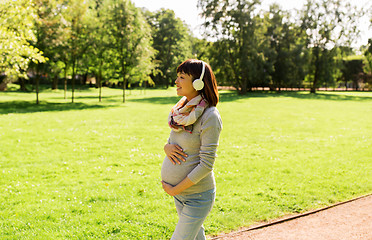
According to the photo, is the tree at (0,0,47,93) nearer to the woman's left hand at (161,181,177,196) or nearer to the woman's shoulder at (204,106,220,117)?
the woman's left hand at (161,181,177,196)

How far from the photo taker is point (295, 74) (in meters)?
55.3

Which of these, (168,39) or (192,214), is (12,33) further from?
(168,39)

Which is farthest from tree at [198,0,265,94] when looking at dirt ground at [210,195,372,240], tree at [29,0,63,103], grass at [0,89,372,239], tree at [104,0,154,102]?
dirt ground at [210,195,372,240]

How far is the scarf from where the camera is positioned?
2.62 metres

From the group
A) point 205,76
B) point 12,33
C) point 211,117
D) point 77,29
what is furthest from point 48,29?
point 211,117

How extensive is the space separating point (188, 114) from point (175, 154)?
0.43m

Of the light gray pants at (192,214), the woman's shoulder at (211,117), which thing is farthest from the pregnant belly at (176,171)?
the woman's shoulder at (211,117)

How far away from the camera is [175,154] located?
2.82 m

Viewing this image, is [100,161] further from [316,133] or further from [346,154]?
[316,133]

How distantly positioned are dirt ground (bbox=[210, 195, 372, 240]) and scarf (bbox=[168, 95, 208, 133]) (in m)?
2.80

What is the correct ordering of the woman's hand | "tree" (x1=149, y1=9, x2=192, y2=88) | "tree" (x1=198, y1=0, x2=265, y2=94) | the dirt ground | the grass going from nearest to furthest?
the woman's hand, the dirt ground, the grass, "tree" (x1=198, y1=0, x2=265, y2=94), "tree" (x1=149, y1=9, x2=192, y2=88)

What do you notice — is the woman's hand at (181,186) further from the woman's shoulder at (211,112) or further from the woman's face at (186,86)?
the woman's face at (186,86)

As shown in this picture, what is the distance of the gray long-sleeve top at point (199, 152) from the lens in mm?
2623

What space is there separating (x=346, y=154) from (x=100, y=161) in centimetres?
906
